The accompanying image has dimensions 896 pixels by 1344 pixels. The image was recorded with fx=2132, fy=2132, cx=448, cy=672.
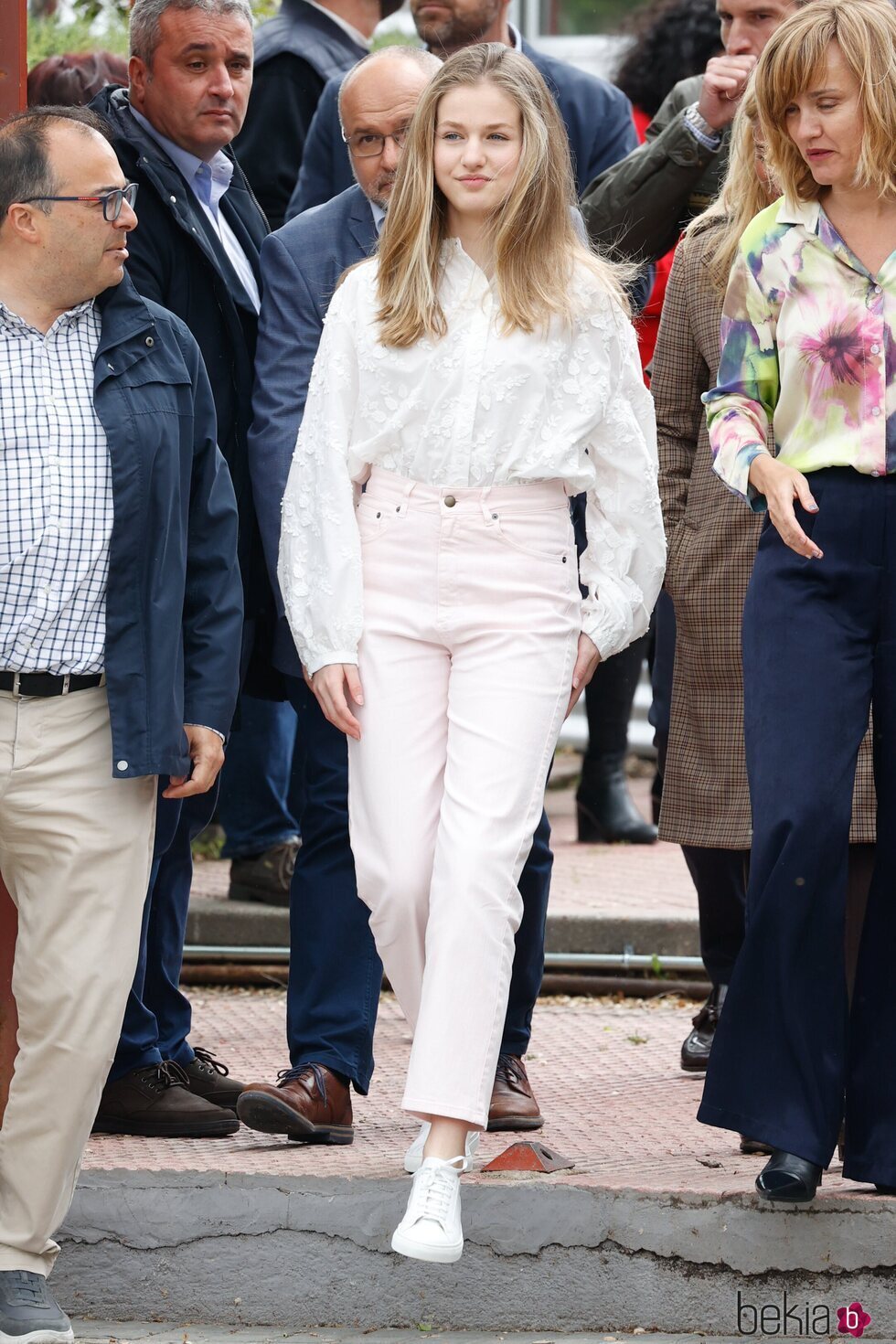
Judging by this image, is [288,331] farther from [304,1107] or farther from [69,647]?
[304,1107]

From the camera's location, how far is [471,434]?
378cm

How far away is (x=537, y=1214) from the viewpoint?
379 cm

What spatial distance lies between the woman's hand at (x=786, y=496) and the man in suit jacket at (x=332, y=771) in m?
1.03

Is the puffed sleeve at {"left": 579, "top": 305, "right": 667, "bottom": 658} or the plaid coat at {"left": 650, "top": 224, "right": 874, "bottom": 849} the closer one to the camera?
the puffed sleeve at {"left": 579, "top": 305, "right": 667, "bottom": 658}

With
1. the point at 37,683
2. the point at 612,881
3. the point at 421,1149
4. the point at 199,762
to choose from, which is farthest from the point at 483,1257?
the point at 612,881

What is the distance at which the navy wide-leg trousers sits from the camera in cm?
362

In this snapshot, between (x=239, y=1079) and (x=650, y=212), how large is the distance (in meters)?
2.20

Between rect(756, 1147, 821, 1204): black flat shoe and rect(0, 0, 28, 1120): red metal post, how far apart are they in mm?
1424

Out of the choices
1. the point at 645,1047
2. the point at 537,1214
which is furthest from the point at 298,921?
the point at 645,1047

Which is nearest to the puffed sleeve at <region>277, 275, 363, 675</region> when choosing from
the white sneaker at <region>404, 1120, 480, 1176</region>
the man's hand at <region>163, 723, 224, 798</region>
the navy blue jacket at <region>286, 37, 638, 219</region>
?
the man's hand at <region>163, 723, 224, 798</region>

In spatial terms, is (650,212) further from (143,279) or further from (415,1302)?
(415,1302)

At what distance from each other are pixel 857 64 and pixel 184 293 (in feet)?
4.86

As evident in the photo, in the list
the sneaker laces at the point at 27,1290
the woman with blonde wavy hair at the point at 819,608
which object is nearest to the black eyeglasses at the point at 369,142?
the woman with blonde wavy hair at the point at 819,608
